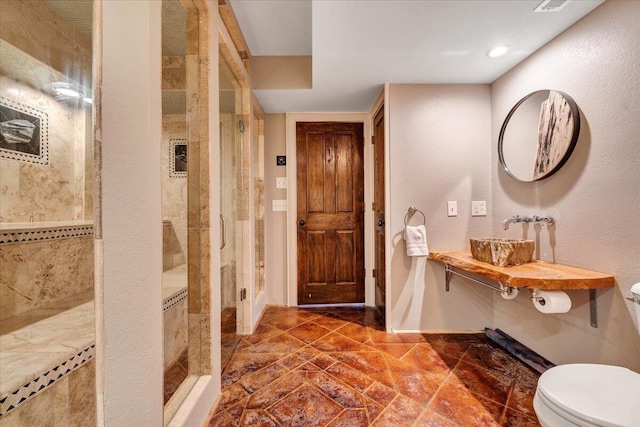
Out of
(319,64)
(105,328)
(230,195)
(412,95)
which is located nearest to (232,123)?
(230,195)

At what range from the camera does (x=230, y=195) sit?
226 centimetres

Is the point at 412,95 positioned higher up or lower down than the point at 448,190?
higher up

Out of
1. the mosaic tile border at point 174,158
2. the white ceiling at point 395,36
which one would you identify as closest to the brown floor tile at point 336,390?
the mosaic tile border at point 174,158

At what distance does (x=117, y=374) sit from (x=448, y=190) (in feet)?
7.87

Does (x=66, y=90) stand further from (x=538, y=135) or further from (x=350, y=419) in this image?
(x=538, y=135)

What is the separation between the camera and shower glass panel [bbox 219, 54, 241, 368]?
6.96ft

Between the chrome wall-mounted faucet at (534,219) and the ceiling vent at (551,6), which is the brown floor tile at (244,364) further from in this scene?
the ceiling vent at (551,6)

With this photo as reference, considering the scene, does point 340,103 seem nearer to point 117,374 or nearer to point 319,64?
point 319,64

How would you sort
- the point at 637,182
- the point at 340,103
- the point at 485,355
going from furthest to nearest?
the point at 340,103 → the point at 485,355 → the point at 637,182

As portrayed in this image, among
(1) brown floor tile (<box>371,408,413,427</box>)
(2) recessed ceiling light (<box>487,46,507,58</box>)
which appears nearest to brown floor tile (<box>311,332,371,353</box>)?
(1) brown floor tile (<box>371,408,413,427</box>)

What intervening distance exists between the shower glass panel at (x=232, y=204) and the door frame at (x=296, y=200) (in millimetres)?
742

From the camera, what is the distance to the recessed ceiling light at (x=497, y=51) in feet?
5.82

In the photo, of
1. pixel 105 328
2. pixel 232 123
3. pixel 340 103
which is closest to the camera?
pixel 105 328

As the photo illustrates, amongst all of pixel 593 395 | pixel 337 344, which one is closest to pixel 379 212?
pixel 337 344
